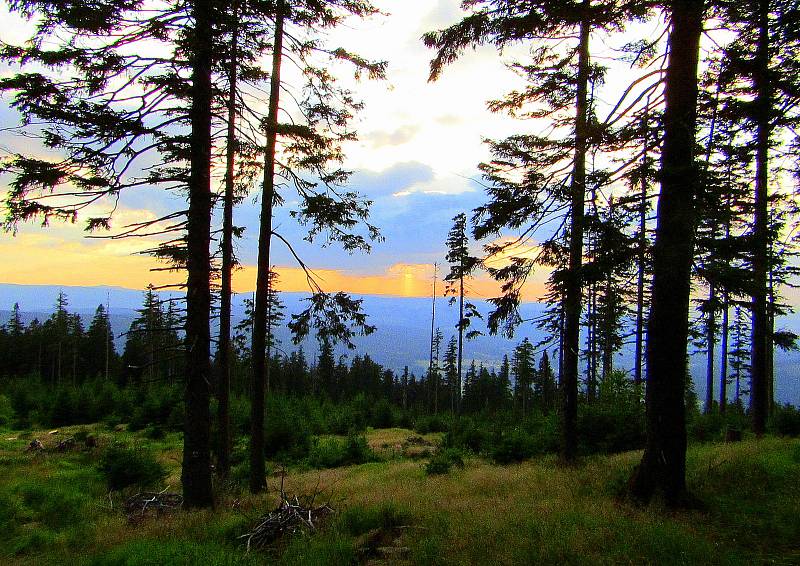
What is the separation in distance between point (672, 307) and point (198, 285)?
7.70 m

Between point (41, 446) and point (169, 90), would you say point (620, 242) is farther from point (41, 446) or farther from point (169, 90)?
point (41, 446)

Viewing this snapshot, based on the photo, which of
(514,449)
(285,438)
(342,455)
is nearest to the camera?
(514,449)

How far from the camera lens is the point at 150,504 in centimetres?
892

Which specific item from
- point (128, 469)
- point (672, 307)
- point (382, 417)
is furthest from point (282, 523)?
point (382, 417)

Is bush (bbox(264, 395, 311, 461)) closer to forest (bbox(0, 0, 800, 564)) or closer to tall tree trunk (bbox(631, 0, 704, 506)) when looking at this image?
forest (bbox(0, 0, 800, 564))

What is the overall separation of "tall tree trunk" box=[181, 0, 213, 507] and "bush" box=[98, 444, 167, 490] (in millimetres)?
4700

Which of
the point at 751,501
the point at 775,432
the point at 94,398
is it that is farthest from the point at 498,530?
the point at 94,398

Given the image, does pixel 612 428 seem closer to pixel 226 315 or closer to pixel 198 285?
pixel 226 315

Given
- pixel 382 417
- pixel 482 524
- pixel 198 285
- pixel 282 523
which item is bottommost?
pixel 382 417

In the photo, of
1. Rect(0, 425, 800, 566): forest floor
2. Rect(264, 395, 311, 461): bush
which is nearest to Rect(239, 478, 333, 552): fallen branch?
Rect(0, 425, 800, 566): forest floor

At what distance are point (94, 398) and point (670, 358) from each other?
34432mm

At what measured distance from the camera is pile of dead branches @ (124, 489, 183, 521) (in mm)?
8391

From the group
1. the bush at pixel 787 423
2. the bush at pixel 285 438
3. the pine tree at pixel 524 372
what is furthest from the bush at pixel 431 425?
the pine tree at pixel 524 372

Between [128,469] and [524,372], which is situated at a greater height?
[128,469]
